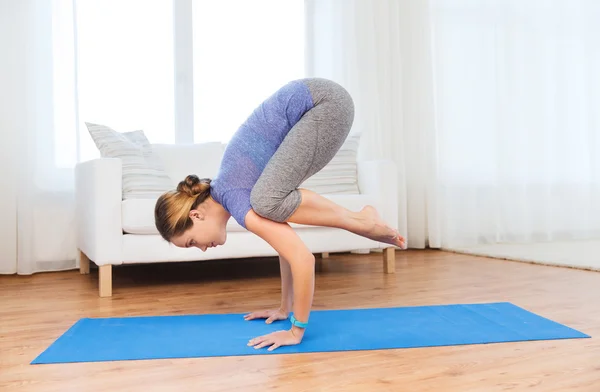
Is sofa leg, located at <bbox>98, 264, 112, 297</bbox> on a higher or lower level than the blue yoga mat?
higher

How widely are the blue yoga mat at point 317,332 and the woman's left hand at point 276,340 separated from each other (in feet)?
0.06

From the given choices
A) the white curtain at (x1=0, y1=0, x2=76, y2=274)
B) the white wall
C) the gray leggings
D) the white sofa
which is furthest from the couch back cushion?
the gray leggings

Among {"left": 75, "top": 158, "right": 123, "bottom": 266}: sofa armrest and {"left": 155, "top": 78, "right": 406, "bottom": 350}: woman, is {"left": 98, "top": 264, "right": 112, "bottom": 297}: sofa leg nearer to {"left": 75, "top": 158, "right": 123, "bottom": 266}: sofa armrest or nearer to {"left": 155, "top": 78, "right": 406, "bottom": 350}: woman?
{"left": 75, "top": 158, "right": 123, "bottom": 266}: sofa armrest

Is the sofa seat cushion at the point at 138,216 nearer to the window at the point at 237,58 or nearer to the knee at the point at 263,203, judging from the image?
the knee at the point at 263,203

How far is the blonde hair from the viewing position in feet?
5.93

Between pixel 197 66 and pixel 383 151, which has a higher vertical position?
pixel 197 66

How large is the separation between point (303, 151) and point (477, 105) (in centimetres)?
329

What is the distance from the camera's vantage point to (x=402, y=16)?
181 inches

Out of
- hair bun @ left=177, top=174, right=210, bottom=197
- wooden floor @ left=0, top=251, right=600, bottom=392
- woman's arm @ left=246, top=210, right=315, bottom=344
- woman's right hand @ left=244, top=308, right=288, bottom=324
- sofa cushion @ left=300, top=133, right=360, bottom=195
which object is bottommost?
wooden floor @ left=0, top=251, right=600, bottom=392

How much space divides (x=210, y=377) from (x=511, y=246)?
3549 millimetres

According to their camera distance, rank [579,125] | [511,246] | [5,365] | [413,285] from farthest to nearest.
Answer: [579,125] < [511,246] < [413,285] < [5,365]

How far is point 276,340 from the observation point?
1.72 meters

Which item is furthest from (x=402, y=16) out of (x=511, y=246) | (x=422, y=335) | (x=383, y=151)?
(x=422, y=335)

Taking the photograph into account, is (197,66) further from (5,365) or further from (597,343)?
(597,343)
